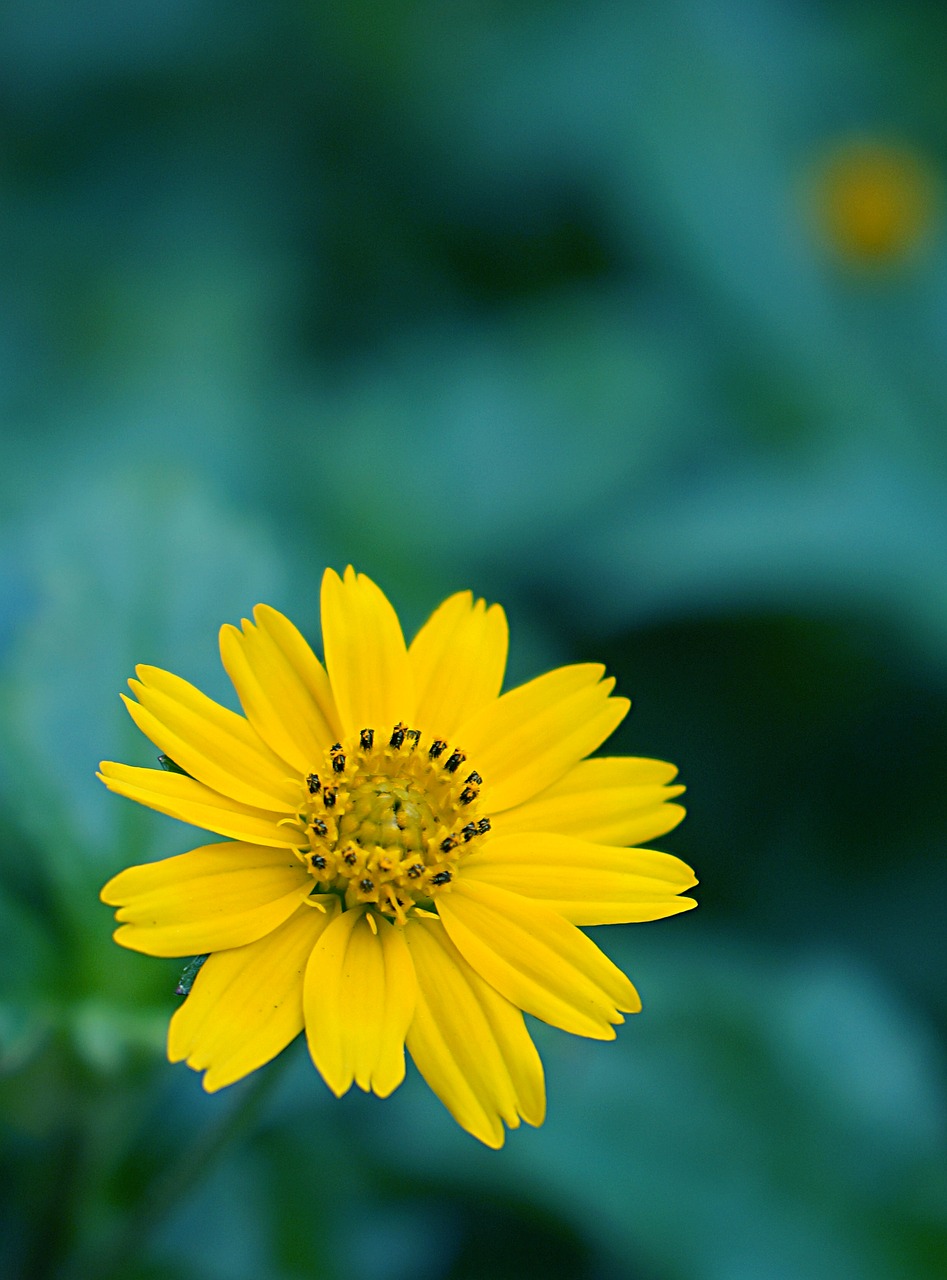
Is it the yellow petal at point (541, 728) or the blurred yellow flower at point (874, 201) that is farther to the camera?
the blurred yellow flower at point (874, 201)

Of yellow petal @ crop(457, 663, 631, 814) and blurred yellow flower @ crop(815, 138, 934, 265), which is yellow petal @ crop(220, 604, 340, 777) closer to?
yellow petal @ crop(457, 663, 631, 814)

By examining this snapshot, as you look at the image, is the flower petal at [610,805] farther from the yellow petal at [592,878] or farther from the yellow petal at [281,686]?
the yellow petal at [281,686]

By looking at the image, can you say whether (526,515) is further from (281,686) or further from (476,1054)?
(476,1054)

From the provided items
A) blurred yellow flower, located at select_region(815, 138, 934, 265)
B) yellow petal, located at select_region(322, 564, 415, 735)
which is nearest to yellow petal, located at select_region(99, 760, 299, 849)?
yellow petal, located at select_region(322, 564, 415, 735)

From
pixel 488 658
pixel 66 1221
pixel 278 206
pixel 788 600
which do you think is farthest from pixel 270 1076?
pixel 278 206

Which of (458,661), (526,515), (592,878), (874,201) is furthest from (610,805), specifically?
(874,201)

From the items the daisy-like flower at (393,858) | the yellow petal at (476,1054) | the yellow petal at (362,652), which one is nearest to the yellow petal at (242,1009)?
the daisy-like flower at (393,858)
